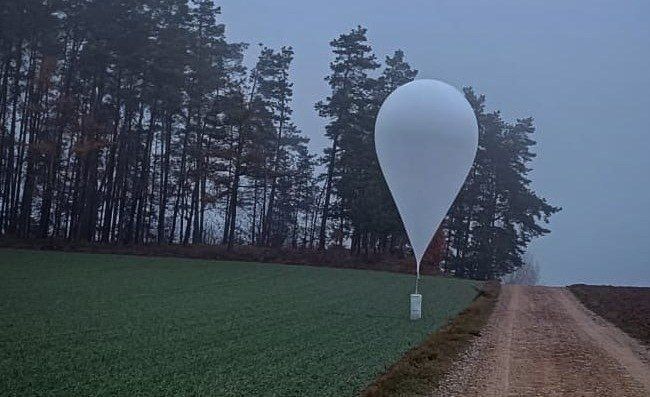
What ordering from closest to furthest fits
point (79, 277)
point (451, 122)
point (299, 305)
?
1. point (451, 122)
2. point (299, 305)
3. point (79, 277)

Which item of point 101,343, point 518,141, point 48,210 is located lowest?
point 101,343

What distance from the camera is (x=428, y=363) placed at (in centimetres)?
1194

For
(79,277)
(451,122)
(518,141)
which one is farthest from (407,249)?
(451,122)

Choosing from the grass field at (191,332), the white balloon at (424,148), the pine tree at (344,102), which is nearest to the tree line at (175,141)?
the pine tree at (344,102)

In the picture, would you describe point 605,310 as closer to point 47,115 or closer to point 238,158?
point 238,158

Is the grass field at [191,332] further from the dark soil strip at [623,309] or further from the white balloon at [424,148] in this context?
the dark soil strip at [623,309]

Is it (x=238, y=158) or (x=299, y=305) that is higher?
(x=238, y=158)

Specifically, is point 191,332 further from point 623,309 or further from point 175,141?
point 175,141

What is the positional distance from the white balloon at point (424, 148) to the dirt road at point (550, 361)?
356 cm

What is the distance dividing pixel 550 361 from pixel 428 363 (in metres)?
3.15

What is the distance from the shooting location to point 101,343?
11.4 meters

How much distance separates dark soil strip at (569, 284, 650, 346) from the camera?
66.0 ft

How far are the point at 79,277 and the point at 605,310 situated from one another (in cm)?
2037

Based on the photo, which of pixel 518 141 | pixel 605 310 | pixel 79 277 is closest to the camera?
pixel 79 277
